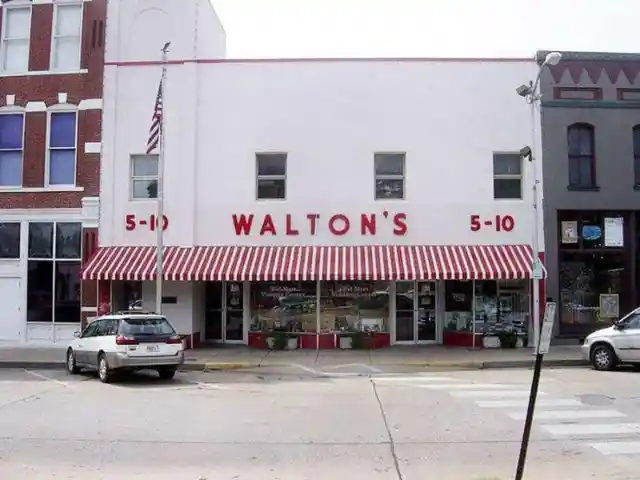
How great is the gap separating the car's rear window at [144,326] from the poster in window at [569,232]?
1242 cm

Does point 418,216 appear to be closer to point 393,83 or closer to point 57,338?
point 393,83

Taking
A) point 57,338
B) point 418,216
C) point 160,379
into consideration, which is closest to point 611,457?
point 160,379

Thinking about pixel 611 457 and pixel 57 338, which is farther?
pixel 57 338

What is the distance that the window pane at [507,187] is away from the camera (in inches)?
861

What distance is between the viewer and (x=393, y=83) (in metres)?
22.0

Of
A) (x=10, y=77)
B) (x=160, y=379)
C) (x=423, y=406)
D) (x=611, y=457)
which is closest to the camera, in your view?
(x=611, y=457)

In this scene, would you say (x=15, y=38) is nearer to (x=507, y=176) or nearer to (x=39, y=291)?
(x=39, y=291)

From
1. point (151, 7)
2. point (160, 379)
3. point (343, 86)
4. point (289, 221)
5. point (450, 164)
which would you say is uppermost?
point (151, 7)

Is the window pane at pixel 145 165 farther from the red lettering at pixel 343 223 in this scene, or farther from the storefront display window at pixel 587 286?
the storefront display window at pixel 587 286

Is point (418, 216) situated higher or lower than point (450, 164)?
lower

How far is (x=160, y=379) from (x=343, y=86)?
35.4ft

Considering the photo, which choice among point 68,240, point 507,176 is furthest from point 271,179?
point 507,176

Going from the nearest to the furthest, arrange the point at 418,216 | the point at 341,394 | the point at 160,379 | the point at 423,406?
the point at 423,406 → the point at 341,394 → the point at 160,379 → the point at 418,216

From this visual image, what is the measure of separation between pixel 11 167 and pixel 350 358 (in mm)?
12694
